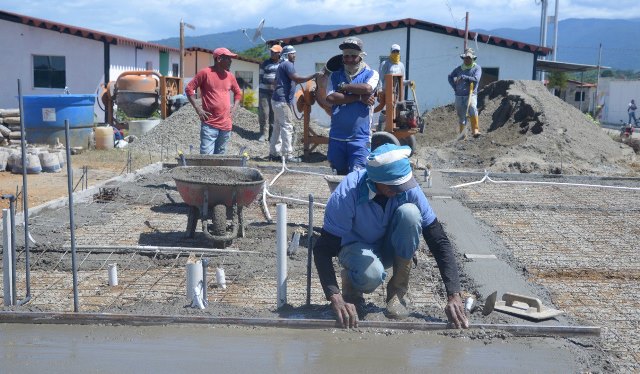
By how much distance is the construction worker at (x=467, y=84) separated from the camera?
14.5 metres

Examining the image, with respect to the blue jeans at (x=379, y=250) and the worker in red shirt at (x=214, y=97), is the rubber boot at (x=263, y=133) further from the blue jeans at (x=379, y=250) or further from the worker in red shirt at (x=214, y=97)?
the blue jeans at (x=379, y=250)

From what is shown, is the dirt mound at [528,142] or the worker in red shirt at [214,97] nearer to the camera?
the worker in red shirt at [214,97]

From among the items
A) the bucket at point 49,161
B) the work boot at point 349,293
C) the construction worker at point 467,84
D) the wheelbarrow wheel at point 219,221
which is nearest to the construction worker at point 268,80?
the construction worker at point 467,84

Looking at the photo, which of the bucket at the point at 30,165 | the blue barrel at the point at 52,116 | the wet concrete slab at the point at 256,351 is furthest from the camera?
the blue barrel at the point at 52,116

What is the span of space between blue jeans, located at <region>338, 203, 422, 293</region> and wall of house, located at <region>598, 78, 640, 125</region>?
1519 inches

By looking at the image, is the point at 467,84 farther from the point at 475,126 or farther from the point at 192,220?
the point at 192,220

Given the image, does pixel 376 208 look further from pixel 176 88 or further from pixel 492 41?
pixel 492 41

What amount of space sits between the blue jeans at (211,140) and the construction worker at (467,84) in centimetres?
674

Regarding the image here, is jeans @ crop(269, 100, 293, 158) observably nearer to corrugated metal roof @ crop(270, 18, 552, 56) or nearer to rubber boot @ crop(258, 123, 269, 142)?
rubber boot @ crop(258, 123, 269, 142)

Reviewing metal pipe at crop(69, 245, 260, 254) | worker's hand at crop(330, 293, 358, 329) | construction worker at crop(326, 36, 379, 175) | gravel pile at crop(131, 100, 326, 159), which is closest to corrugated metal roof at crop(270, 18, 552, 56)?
gravel pile at crop(131, 100, 326, 159)

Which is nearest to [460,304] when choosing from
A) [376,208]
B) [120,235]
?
[376,208]

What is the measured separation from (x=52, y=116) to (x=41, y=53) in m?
9.54

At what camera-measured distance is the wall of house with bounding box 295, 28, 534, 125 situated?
23.3 m

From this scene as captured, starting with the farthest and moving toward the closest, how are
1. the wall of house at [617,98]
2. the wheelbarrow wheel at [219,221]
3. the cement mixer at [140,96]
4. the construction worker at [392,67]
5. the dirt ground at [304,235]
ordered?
1. the wall of house at [617,98]
2. the cement mixer at [140,96]
3. the construction worker at [392,67]
4. the wheelbarrow wheel at [219,221]
5. the dirt ground at [304,235]
